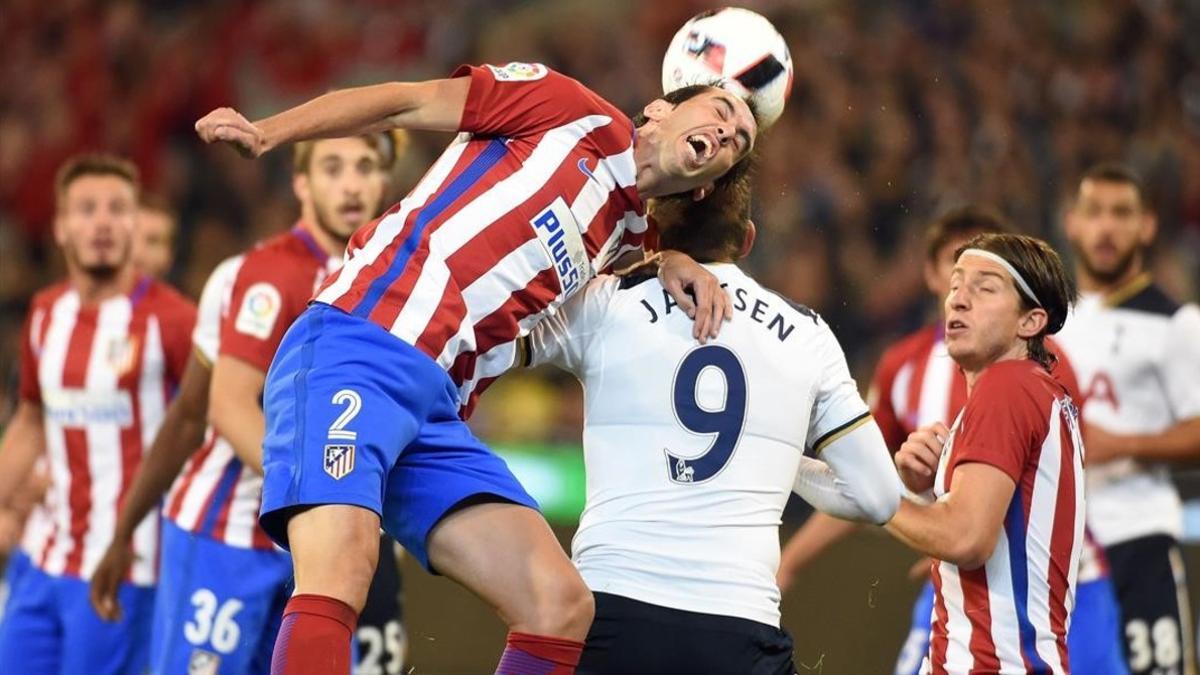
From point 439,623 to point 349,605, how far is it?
13.4ft

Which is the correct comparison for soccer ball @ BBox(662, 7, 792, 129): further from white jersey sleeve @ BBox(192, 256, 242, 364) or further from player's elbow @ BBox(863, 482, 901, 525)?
white jersey sleeve @ BBox(192, 256, 242, 364)

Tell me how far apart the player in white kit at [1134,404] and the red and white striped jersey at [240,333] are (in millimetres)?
2878

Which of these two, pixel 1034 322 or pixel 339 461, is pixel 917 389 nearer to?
pixel 1034 322

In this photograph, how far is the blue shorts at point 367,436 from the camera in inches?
141

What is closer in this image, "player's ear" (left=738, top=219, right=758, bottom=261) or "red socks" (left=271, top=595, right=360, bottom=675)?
"red socks" (left=271, top=595, right=360, bottom=675)

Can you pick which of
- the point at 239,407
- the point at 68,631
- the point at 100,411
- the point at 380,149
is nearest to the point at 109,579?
the point at 68,631

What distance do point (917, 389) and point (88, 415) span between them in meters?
3.02

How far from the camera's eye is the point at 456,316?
3.79 m

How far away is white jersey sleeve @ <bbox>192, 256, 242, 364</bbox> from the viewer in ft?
18.4

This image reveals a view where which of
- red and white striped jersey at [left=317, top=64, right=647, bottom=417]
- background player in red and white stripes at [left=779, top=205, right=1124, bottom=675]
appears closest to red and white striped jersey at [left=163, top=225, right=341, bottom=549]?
red and white striped jersey at [left=317, top=64, right=647, bottom=417]

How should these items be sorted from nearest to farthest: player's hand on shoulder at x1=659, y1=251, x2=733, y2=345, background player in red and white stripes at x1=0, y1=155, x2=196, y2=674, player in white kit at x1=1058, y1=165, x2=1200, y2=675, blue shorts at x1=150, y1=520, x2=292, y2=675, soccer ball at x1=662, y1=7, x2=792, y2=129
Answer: player's hand on shoulder at x1=659, y1=251, x2=733, y2=345 → soccer ball at x1=662, y1=7, x2=792, y2=129 → blue shorts at x1=150, y1=520, x2=292, y2=675 → background player in red and white stripes at x1=0, y1=155, x2=196, y2=674 → player in white kit at x1=1058, y1=165, x2=1200, y2=675

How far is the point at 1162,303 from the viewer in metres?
6.88

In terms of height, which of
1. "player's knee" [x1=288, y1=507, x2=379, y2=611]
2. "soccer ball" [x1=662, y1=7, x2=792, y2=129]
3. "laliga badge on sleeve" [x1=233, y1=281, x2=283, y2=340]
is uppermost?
"soccer ball" [x1=662, y1=7, x2=792, y2=129]

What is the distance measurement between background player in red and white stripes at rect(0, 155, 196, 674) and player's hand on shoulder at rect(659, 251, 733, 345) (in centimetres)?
300
